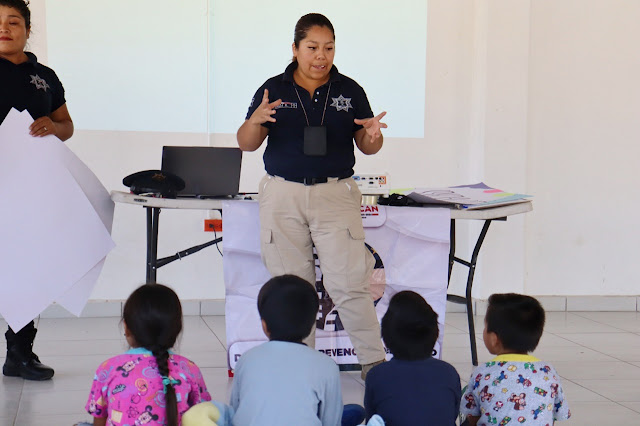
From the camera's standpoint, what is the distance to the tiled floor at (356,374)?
110 inches

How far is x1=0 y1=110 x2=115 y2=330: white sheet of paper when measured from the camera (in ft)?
8.87

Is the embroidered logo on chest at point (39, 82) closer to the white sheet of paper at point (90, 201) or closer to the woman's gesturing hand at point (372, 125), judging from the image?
the white sheet of paper at point (90, 201)

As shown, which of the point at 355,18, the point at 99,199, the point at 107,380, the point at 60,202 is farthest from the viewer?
the point at 355,18

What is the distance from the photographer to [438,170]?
16.7ft

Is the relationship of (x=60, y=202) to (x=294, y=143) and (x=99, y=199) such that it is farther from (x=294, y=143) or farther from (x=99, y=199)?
(x=294, y=143)

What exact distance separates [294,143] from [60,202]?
87 centimetres

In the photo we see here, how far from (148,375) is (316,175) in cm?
127

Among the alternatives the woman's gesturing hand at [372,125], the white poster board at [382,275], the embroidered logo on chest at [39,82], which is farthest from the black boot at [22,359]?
the woman's gesturing hand at [372,125]

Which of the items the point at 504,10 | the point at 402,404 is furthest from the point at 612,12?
the point at 402,404

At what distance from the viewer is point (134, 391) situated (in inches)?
70.7

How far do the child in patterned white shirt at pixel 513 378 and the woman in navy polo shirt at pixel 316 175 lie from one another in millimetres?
898

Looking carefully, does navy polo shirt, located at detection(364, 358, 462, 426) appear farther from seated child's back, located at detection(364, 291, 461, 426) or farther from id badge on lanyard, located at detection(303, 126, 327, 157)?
id badge on lanyard, located at detection(303, 126, 327, 157)

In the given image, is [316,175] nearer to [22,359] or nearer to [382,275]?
[382,275]

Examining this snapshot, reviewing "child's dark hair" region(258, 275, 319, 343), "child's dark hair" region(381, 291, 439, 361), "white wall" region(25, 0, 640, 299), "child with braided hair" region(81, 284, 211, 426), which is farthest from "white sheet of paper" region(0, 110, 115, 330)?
"white wall" region(25, 0, 640, 299)
